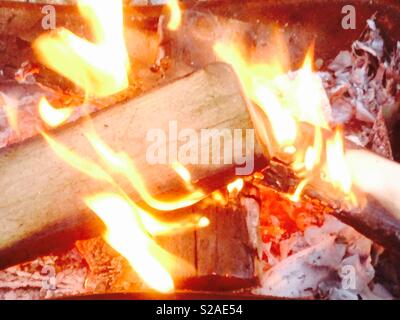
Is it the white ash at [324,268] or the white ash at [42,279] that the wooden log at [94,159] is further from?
the white ash at [324,268]

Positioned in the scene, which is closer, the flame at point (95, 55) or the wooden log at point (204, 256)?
the wooden log at point (204, 256)

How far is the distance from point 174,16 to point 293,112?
74 centimetres

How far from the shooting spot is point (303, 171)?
6.78ft

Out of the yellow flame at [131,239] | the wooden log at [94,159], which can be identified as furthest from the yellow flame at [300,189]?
the yellow flame at [131,239]

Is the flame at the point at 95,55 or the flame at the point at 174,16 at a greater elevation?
the flame at the point at 174,16

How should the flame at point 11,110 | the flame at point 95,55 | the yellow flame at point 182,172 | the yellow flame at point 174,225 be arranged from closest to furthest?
1. the yellow flame at point 182,172
2. the yellow flame at point 174,225
3. the flame at point 95,55
4. the flame at point 11,110

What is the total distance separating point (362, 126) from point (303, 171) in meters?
0.74

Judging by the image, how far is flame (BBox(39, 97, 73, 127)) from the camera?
2.48 meters

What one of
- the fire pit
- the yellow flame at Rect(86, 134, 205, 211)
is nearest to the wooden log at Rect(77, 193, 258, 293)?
the fire pit

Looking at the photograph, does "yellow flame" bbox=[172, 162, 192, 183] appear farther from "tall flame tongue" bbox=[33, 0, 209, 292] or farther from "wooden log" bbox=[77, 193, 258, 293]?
"wooden log" bbox=[77, 193, 258, 293]

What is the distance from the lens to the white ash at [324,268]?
6.81 ft

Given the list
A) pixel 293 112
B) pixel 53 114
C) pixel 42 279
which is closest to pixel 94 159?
pixel 42 279
